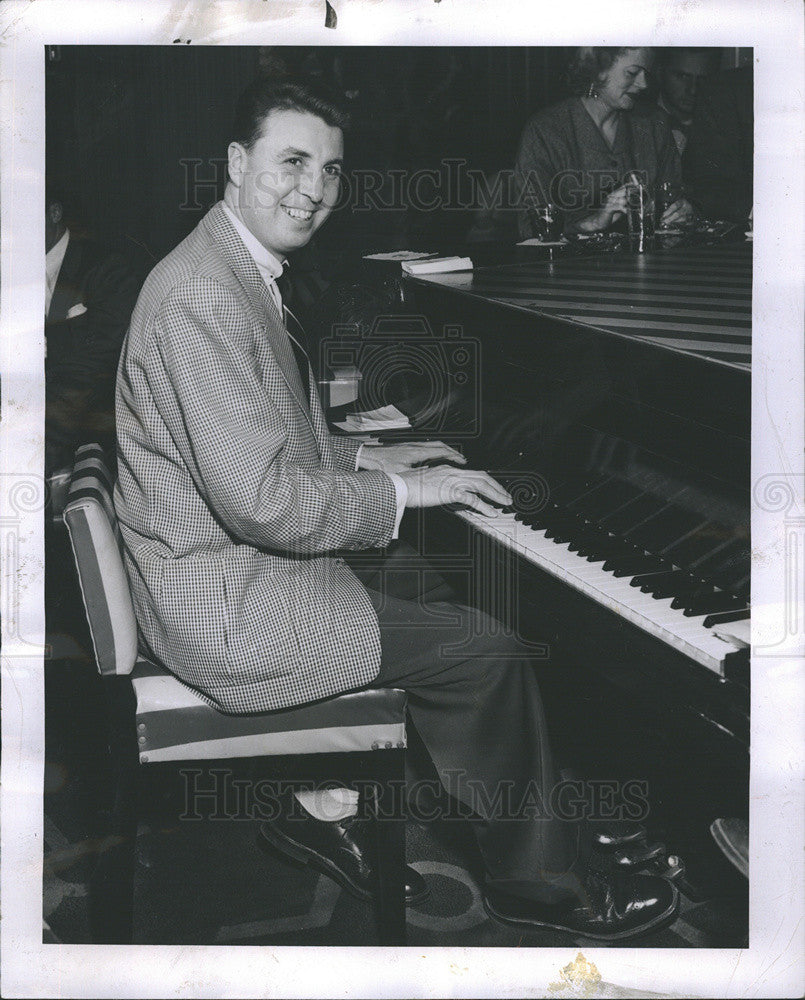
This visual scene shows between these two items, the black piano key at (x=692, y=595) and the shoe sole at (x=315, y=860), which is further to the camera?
the shoe sole at (x=315, y=860)

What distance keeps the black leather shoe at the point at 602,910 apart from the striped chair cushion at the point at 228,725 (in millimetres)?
535

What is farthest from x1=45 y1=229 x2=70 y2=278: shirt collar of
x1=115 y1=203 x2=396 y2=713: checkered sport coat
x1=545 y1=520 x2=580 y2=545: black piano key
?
x1=545 y1=520 x2=580 y2=545: black piano key

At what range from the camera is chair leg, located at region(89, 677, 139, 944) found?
6.10 feet

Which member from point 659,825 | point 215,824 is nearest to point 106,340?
point 215,824

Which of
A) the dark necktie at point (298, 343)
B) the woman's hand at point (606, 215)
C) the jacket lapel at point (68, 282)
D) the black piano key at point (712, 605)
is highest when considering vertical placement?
the woman's hand at point (606, 215)

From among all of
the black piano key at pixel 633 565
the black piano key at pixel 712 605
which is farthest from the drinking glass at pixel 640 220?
the black piano key at pixel 712 605

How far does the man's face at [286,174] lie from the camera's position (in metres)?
1.88

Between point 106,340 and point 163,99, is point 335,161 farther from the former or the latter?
point 163,99

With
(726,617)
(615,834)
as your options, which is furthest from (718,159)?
(615,834)

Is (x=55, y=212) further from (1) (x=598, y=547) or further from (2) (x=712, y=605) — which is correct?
(2) (x=712, y=605)

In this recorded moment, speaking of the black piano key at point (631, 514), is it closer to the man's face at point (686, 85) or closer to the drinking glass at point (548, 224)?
the man's face at point (686, 85)

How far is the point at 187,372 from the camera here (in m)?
1.68

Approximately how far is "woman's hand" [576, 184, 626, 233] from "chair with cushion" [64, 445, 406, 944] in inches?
58.5

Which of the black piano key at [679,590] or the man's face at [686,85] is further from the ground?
the man's face at [686,85]
